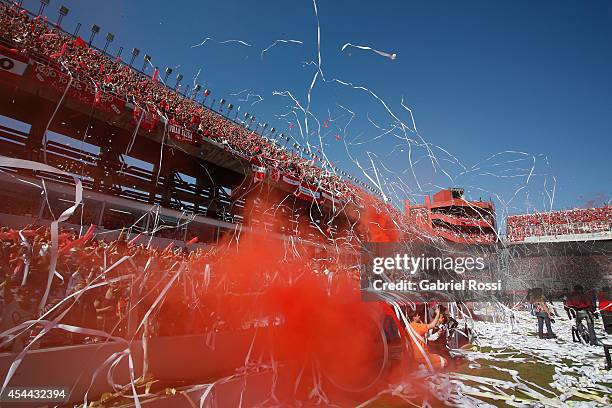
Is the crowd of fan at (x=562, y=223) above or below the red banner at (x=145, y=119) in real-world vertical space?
above

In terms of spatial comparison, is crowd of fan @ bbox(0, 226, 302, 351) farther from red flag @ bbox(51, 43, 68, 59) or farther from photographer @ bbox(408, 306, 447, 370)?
red flag @ bbox(51, 43, 68, 59)

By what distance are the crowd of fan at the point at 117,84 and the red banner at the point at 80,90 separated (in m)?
0.38

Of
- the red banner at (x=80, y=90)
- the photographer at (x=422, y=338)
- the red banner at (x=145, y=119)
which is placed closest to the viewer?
the photographer at (x=422, y=338)

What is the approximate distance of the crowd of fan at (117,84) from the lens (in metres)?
14.8

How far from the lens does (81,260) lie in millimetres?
4918

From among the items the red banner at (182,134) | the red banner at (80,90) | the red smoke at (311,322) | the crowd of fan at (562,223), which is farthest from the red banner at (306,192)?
the crowd of fan at (562,223)

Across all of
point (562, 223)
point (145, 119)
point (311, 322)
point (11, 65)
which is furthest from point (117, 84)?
point (562, 223)

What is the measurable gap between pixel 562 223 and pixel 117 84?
50447mm

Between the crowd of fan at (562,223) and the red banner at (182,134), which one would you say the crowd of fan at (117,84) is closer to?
the red banner at (182,134)

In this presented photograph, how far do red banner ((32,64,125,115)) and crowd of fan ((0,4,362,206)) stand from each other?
0.38m

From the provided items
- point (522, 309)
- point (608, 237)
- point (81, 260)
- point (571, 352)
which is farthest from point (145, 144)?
point (608, 237)

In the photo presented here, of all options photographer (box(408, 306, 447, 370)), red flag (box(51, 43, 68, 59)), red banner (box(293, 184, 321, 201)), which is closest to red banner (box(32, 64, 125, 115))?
red flag (box(51, 43, 68, 59))

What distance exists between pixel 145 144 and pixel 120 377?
62.7 ft

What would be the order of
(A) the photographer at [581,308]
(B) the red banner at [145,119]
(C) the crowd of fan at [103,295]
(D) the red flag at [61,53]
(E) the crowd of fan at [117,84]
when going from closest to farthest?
(C) the crowd of fan at [103,295]
(A) the photographer at [581,308]
(E) the crowd of fan at [117,84]
(D) the red flag at [61,53]
(B) the red banner at [145,119]
